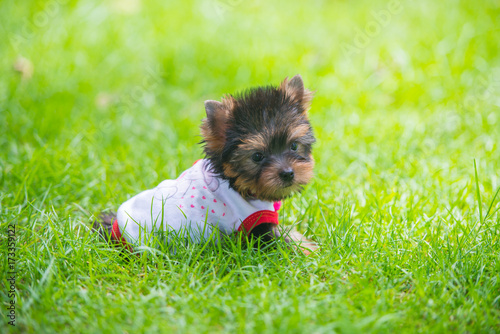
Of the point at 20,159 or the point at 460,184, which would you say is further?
the point at 20,159

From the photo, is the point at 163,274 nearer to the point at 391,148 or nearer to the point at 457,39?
the point at 391,148

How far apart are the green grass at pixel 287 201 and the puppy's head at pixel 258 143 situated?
57cm

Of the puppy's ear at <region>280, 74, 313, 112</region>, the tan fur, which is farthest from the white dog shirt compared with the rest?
the puppy's ear at <region>280, 74, 313, 112</region>

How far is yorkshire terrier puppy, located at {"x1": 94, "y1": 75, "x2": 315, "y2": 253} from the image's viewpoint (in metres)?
3.36

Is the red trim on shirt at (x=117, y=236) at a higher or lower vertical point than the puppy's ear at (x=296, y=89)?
lower

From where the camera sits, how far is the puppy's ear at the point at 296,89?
3.61 m

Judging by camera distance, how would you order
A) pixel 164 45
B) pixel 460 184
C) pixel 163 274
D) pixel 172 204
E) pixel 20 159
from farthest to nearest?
pixel 164 45 → pixel 20 159 → pixel 460 184 → pixel 172 204 → pixel 163 274

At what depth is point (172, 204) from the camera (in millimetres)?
3482

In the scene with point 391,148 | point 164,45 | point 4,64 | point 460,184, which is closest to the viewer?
point 460,184

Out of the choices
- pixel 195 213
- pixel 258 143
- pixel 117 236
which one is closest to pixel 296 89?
pixel 258 143

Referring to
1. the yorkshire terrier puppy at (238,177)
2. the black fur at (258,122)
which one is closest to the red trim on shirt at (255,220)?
the yorkshire terrier puppy at (238,177)

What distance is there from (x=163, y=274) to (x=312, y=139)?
1.62m

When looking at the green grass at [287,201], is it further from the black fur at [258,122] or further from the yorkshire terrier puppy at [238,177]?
the black fur at [258,122]

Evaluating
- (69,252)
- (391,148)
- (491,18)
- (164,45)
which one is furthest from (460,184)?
(164,45)
